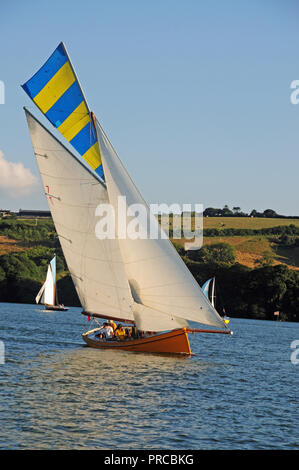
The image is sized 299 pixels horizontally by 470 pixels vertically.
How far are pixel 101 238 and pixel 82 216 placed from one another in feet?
5.92

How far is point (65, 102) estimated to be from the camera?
43688mm

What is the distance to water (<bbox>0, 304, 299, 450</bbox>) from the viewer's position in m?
22.8

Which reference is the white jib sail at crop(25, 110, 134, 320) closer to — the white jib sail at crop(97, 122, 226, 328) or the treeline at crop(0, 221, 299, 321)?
the white jib sail at crop(97, 122, 226, 328)

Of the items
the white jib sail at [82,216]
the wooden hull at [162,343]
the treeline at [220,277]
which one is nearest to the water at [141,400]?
the wooden hull at [162,343]

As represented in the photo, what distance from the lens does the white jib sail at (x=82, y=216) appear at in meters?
42.1

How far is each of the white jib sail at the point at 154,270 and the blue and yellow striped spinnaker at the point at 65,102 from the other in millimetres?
1715

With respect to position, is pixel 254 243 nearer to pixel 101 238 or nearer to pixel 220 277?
pixel 220 277

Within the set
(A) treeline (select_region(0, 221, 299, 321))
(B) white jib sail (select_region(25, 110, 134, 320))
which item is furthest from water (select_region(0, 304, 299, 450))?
(A) treeline (select_region(0, 221, 299, 321))

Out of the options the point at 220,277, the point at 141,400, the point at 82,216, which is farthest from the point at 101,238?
the point at 220,277

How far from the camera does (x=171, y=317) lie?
41.5 m

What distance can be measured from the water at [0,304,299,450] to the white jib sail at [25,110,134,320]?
150 inches

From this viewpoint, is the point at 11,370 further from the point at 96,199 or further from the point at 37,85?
the point at 37,85
